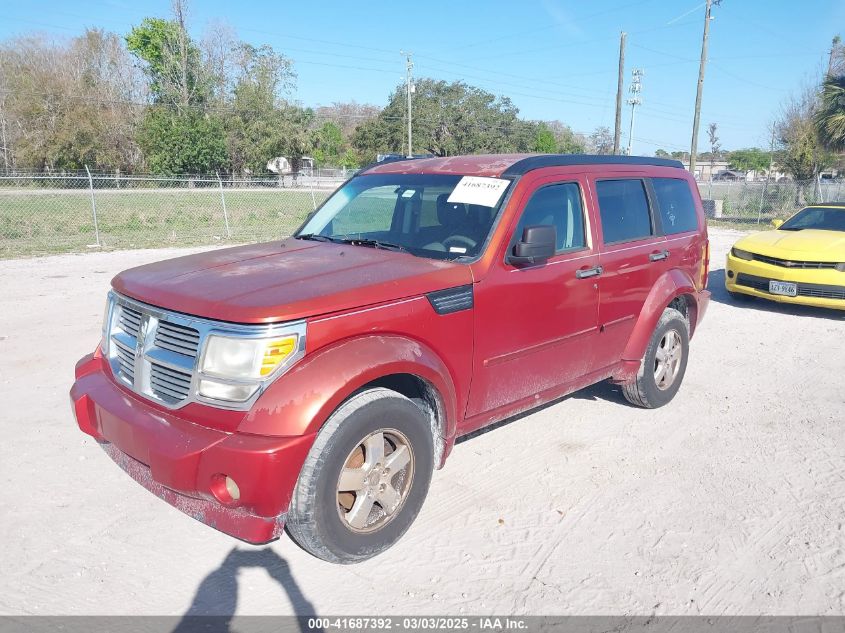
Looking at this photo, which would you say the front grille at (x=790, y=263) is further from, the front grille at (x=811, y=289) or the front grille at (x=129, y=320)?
the front grille at (x=129, y=320)

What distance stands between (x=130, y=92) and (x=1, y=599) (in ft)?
196

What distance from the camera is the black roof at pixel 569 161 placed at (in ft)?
12.9

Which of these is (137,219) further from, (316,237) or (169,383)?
(169,383)

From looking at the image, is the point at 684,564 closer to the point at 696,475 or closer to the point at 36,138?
the point at 696,475

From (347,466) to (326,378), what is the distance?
20.4 inches

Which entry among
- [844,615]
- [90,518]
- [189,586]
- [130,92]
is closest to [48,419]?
[90,518]

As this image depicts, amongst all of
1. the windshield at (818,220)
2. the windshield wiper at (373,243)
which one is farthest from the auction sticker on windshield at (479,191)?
the windshield at (818,220)

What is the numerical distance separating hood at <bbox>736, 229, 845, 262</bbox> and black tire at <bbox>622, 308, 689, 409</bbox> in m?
4.42

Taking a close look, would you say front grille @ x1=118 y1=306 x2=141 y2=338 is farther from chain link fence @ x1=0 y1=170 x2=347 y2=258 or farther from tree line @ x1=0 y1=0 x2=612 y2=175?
tree line @ x1=0 y1=0 x2=612 y2=175

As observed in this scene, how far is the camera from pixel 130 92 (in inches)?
Answer: 2124

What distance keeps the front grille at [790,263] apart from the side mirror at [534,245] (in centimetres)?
655

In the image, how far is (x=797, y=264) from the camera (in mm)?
8578

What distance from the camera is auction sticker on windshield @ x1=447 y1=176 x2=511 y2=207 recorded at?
3.79 metres

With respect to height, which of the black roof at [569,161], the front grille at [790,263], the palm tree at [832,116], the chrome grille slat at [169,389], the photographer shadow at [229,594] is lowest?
the photographer shadow at [229,594]
